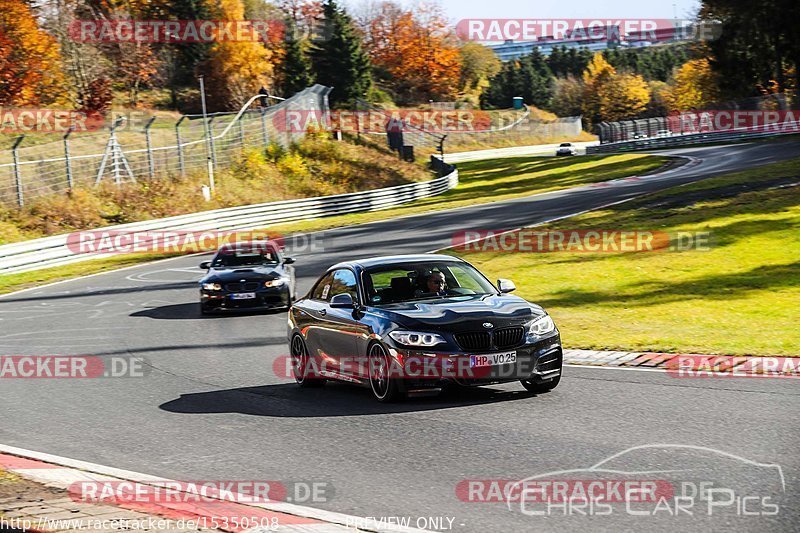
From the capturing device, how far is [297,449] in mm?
9125

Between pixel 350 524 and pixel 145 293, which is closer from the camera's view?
pixel 350 524

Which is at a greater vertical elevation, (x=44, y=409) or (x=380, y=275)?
(x=380, y=275)

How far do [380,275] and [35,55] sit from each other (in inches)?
2227

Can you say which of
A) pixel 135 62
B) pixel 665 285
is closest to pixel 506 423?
pixel 665 285

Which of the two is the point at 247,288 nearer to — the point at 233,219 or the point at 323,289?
the point at 323,289

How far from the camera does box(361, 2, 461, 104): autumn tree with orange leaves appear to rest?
126 m

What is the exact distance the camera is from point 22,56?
206ft

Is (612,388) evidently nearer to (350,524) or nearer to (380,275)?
(380,275)

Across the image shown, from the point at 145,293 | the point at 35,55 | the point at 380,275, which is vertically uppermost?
the point at 35,55

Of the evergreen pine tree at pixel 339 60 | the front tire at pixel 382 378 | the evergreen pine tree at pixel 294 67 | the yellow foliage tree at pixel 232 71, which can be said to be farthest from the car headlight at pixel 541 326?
the evergreen pine tree at pixel 339 60

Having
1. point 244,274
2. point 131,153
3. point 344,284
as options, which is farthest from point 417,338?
point 131,153

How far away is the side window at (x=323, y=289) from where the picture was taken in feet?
42.5

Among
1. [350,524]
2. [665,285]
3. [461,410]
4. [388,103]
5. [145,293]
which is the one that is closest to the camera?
[350,524]

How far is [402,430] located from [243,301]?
1192 centimetres
